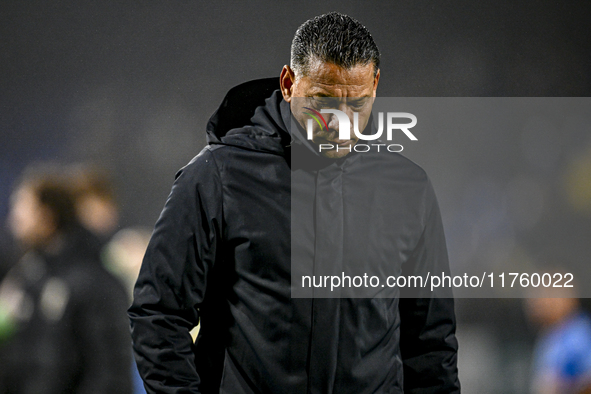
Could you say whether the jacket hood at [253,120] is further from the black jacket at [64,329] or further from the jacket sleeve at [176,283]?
the black jacket at [64,329]

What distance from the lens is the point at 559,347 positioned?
1.83 m

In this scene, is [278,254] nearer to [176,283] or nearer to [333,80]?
[176,283]

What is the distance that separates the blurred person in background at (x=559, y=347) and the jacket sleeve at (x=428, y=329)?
82 centimetres

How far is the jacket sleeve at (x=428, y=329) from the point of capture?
1152mm

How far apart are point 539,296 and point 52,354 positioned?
1.65m

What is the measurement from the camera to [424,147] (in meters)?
1.83

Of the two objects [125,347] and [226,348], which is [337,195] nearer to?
[226,348]

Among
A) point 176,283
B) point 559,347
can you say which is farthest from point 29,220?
point 559,347

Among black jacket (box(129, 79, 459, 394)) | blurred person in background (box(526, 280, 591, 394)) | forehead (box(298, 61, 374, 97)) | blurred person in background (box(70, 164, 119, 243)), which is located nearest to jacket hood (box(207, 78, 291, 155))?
black jacket (box(129, 79, 459, 394))

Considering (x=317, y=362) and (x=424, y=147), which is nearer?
(x=317, y=362)

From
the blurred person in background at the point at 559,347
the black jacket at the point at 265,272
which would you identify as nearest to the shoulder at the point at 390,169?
the black jacket at the point at 265,272

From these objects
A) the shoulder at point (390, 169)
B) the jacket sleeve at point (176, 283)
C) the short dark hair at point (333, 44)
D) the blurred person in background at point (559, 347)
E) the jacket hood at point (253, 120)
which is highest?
the short dark hair at point (333, 44)

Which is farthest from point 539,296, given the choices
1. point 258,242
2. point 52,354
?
point 52,354

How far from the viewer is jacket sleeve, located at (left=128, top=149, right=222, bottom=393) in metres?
0.96
